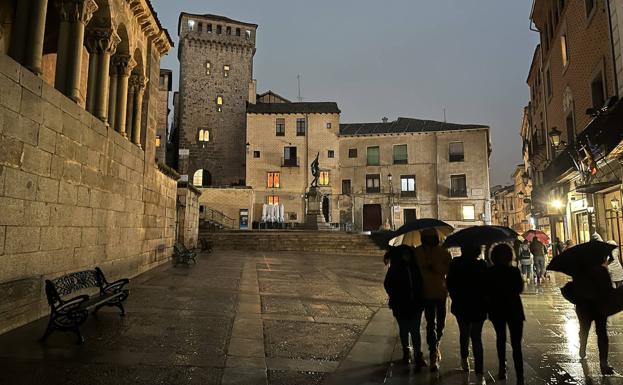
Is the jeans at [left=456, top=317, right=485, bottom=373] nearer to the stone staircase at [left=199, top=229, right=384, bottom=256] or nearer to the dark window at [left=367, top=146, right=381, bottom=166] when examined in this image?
the stone staircase at [left=199, top=229, right=384, bottom=256]

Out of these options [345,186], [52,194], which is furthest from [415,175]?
[52,194]

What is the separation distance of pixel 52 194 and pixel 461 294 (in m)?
6.33

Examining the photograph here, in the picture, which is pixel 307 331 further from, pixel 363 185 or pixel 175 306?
pixel 363 185

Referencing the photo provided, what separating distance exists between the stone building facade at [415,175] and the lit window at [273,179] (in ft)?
21.3

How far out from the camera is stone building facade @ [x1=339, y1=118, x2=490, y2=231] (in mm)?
37625

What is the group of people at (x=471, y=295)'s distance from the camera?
4008 millimetres

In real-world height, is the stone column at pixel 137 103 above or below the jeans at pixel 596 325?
above

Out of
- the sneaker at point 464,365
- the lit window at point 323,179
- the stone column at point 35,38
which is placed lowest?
the sneaker at point 464,365

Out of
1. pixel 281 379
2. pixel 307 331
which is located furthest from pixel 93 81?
pixel 281 379

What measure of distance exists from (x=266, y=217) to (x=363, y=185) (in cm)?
1078

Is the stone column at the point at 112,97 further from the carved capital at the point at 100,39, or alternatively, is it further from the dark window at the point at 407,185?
the dark window at the point at 407,185

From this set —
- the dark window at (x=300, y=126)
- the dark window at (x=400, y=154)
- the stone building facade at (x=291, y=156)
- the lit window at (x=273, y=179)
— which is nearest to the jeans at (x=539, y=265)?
the stone building facade at (x=291, y=156)

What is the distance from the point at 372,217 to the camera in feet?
129

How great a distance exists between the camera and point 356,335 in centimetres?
556
